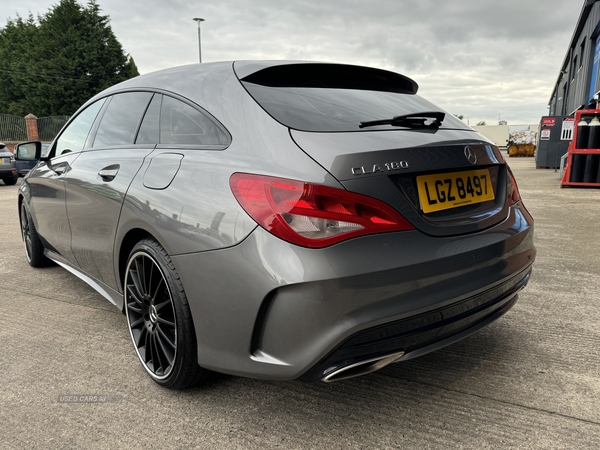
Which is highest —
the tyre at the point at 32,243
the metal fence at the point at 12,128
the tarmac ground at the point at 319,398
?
the metal fence at the point at 12,128

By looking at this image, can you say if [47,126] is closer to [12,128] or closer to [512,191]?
[12,128]

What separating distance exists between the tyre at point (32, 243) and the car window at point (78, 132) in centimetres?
86

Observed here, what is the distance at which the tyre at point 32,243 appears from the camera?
4047mm

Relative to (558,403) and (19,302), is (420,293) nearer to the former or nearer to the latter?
(558,403)

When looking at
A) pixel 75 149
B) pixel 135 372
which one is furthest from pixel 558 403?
pixel 75 149

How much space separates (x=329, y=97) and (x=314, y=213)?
744 mm

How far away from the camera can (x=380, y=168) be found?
1.64m

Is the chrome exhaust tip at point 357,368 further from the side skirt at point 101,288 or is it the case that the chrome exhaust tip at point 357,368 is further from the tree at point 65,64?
the tree at point 65,64

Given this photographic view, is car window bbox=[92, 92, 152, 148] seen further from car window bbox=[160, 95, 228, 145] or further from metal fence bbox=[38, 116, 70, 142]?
metal fence bbox=[38, 116, 70, 142]

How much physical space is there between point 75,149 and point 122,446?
2.18 meters

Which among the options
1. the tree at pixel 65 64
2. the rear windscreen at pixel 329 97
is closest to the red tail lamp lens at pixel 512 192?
the rear windscreen at pixel 329 97

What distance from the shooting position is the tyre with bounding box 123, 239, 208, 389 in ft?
6.23

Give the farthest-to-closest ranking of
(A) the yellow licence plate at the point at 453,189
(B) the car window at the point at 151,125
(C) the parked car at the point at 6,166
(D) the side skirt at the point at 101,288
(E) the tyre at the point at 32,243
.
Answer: (C) the parked car at the point at 6,166 < (E) the tyre at the point at 32,243 < (D) the side skirt at the point at 101,288 < (B) the car window at the point at 151,125 < (A) the yellow licence plate at the point at 453,189

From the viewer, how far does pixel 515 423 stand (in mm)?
1848
